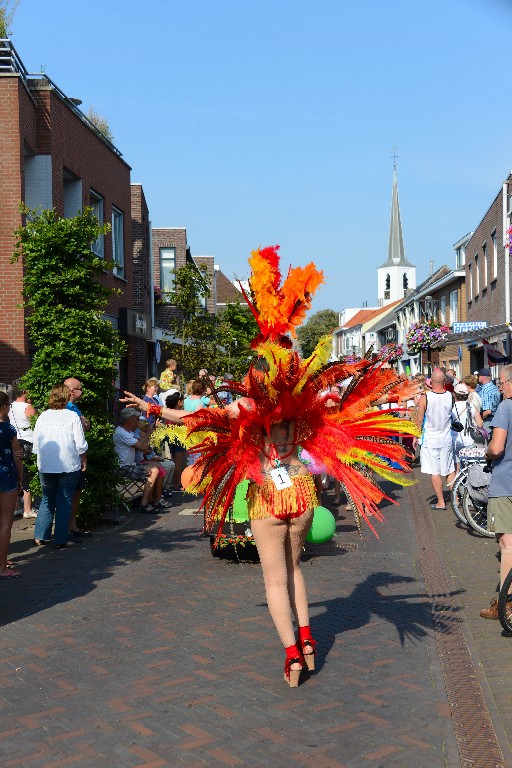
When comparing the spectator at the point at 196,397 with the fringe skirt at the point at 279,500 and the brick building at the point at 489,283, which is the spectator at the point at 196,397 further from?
the brick building at the point at 489,283

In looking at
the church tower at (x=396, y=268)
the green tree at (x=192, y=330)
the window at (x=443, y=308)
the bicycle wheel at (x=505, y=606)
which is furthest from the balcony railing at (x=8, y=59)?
the church tower at (x=396, y=268)

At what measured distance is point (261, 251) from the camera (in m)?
5.40

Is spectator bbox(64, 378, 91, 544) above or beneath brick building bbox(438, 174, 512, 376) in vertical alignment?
beneath

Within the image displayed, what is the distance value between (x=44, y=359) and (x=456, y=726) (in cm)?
747

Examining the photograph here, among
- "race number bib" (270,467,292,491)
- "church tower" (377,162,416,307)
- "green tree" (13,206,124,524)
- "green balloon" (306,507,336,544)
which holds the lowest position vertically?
"green balloon" (306,507,336,544)

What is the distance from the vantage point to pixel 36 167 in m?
17.3

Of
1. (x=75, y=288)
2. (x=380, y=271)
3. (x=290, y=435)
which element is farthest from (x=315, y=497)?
(x=380, y=271)

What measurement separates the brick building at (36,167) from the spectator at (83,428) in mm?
3792

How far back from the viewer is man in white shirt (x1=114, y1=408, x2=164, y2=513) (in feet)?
40.2

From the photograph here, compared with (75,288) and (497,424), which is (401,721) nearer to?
(497,424)

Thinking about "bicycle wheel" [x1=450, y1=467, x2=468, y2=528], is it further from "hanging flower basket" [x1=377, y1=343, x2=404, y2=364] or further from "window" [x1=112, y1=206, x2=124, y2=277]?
"window" [x1=112, y1=206, x2=124, y2=277]

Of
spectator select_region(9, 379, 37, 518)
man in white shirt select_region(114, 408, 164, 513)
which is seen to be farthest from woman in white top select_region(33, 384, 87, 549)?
man in white shirt select_region(114, 408, 164, 513)

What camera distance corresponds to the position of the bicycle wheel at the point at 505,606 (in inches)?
246

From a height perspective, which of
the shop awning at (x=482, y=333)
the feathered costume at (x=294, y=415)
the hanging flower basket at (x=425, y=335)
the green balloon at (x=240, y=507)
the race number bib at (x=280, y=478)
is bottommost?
the green balloon at (x=240, y=507)
